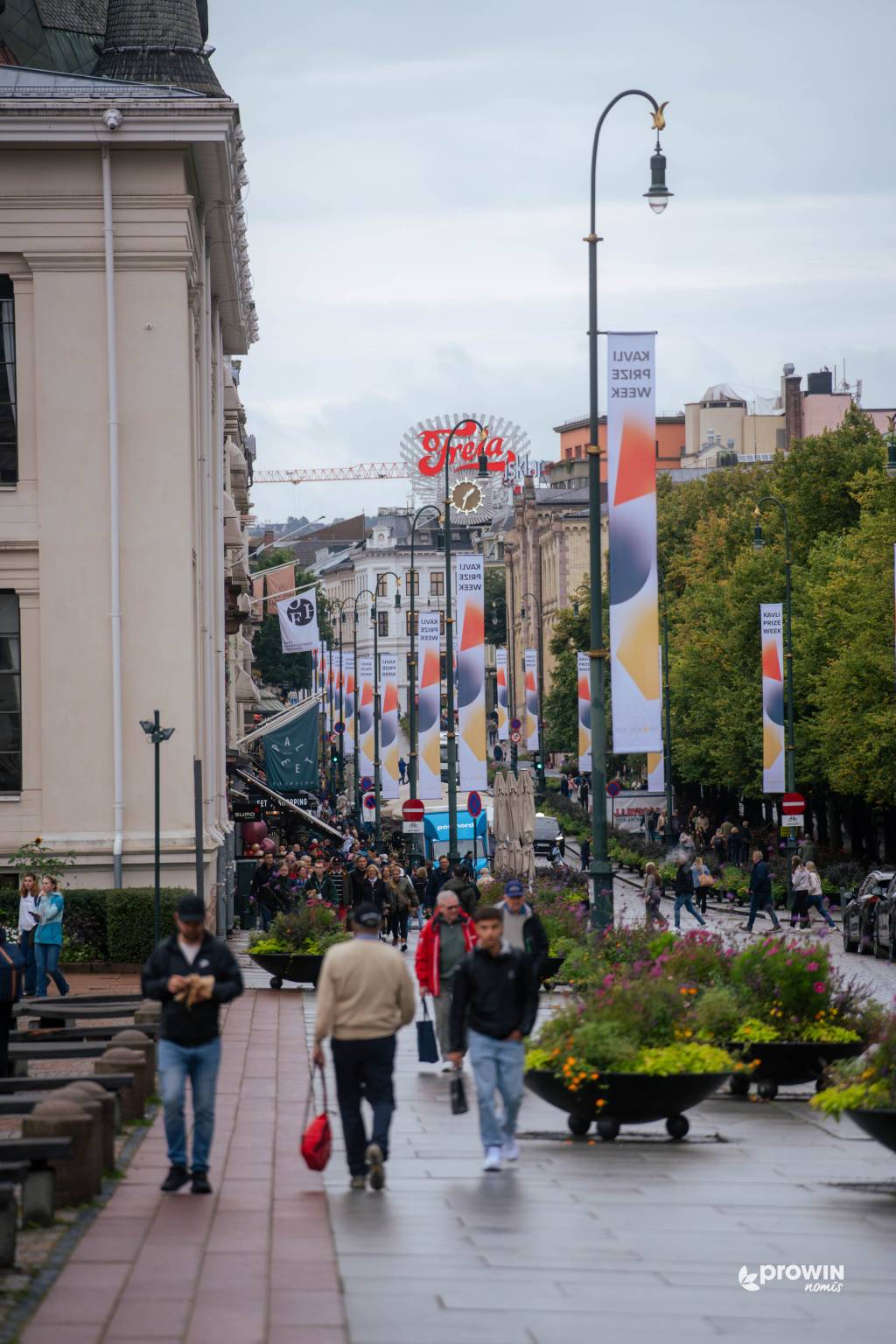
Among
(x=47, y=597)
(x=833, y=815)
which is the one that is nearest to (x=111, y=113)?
(x=47, y=597)

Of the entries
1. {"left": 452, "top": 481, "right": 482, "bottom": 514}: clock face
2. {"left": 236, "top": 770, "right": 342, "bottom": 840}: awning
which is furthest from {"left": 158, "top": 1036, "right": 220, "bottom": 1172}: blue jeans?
{"left": 452, "top": 481, "right": 482, "bottom": 514}: clock face

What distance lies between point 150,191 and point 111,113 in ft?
4.16

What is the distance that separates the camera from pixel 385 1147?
11.4 metres

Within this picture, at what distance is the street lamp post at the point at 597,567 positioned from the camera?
2306 cm

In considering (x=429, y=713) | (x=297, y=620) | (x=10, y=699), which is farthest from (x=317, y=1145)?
(x=297, y=620)

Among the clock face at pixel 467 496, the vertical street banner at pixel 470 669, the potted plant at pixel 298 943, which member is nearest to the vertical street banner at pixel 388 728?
the vertical street banner at pixel 470 669

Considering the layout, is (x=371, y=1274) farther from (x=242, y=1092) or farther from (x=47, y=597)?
(x=47, y=597)

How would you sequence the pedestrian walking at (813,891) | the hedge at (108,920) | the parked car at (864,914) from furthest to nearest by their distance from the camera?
1. the pedestrian walking at (813,891)
2. the parked car at (864,914)
3. the hedge at (108,920)

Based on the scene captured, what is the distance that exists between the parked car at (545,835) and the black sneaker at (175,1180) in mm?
57863

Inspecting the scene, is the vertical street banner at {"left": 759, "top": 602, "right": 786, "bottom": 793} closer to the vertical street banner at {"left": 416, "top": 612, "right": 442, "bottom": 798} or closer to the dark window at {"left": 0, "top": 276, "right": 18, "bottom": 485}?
A: the vertical street banner at {"left": 416, "top": 612, "right": 442, "bottom": 798}

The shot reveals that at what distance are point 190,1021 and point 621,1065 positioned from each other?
3.38 metres

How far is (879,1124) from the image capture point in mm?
11641

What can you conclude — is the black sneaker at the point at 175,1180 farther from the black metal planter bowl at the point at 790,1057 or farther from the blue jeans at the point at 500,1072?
the black metal planter bowl at the point at 790,1057

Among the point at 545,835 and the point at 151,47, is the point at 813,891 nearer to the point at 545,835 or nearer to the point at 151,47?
the point at 151,47
